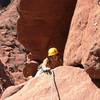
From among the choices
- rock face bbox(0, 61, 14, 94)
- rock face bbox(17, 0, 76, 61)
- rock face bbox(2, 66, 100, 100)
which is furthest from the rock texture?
rock face bbox(2, 66, 100, 100)

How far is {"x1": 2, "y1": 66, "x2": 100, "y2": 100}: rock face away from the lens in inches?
341

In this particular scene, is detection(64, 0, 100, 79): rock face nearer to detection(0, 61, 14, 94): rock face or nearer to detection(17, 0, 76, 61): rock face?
detection(17, 0, 76, 61): rock face

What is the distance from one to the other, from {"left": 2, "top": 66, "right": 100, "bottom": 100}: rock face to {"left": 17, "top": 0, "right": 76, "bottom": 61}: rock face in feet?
13.3

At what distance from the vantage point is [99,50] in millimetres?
8141

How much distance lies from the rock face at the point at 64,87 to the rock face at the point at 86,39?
30cm

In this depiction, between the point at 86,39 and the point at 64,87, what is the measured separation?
123cm

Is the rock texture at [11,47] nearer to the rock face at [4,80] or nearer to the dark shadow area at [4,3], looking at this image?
the rock face at [4,80]

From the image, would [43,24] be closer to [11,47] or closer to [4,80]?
[4,80]

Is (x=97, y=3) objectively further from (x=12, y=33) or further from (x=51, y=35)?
(x=12, y=33)

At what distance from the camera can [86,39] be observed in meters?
9.02

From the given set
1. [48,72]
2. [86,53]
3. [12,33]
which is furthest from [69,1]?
[12,33]

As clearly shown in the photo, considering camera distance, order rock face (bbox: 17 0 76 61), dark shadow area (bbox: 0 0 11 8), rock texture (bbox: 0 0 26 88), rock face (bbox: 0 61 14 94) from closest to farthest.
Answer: rock face (bbox: 17 0 76 61), rock face (bbox: 0 61 14 94), rock texture (bbox: 0 0 26 88), dark shadow area (bbox: 0 0 11 8)

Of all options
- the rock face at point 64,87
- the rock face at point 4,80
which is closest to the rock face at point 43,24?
the rock face at point 64,87

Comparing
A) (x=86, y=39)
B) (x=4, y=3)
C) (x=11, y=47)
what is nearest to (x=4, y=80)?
(x=11, y=47)
